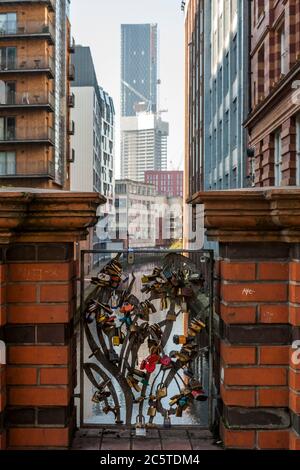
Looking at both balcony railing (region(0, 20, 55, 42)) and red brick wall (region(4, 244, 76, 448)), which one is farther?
balcony railing (region(0, 20, 55, 42))

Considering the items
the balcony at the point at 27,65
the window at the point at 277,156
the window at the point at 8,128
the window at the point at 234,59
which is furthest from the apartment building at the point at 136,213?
the window at the point at 277,156

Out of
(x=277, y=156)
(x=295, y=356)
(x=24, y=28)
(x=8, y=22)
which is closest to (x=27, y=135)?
(x=24, y=28)

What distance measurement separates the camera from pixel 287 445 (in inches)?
113

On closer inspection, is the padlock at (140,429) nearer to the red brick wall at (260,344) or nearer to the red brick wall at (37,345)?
the red brick wall at (37,345)

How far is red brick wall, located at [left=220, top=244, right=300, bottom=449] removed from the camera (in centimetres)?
285

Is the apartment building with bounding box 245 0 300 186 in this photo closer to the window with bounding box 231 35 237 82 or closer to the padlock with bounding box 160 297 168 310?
the window with bounding box 231 35 237 82

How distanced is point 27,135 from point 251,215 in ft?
105

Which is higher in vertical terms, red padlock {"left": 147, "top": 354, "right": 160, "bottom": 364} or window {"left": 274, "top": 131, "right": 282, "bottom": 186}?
window {"left": 274, "top": 131, "right": 282, "bottom": 186}

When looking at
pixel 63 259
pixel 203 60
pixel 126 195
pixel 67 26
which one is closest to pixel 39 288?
pixel 63 259

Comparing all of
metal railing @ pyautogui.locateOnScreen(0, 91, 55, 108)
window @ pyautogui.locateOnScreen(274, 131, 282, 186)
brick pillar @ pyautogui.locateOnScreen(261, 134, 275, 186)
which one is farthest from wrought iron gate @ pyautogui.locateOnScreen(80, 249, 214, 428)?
metal railing @ pyautogui.locateOnScreen(0, 91, 55, 108)

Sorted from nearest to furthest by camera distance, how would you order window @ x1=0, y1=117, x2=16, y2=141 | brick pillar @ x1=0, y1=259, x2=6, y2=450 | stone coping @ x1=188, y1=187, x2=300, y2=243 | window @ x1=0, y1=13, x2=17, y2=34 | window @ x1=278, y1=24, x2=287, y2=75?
stone coping @ x1=188, y1=187, x2=300, y2=243, brick pillar @ x1=0, y1=259, x2=6, y2=450, window @ x1=278, y1=24, x2=287, y2=75, window @ x1=0, y1=13, x2=17, y2=34, window @ x1=0, y1=117, x2=16, y2=141

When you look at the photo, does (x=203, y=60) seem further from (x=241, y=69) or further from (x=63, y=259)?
(x=63, y=259)

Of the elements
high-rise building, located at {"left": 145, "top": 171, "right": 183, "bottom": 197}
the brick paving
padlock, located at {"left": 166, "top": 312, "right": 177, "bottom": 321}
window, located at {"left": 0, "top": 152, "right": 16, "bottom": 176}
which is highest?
high-rise building, located at {"left": 145, "top": 171, "right": 183, "bottom": 197}
